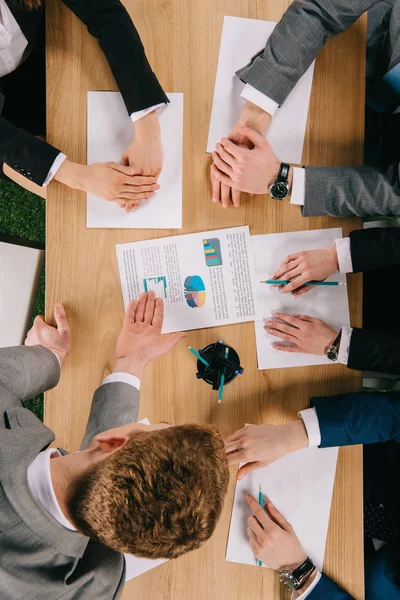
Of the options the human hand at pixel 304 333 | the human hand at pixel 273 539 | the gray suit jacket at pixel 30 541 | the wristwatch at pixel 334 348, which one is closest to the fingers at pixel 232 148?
the human hand at pixel 304 333

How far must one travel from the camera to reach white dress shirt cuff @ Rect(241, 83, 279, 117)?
45.3 inches

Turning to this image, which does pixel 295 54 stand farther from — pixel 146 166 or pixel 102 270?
pixel 102 270

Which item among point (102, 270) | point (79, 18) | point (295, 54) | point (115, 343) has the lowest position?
point (115, 343)

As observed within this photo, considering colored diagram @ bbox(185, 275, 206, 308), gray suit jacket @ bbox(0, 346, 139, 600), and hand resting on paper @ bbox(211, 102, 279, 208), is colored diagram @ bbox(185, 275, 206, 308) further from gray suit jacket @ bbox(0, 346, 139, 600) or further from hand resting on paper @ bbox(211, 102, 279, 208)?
gray suit jacket @ bbox(0, 346, 139, 600)

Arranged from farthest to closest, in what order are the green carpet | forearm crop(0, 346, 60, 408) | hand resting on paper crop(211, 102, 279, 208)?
the green carpet, hand resting on paper crop(211, 102, 279, 208), forearm crop(0, 346, 60, 408)

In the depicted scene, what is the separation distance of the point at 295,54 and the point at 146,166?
483 millimetres

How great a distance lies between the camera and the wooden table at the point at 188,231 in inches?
46.9

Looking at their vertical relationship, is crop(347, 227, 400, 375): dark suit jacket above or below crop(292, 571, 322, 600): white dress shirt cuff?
above

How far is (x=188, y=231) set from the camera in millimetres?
1195

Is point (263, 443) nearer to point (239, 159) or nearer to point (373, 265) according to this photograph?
point (373, 265)

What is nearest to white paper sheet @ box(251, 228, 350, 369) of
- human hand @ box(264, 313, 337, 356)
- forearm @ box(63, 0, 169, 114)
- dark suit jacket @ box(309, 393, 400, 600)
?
human hand @ box(264, 313, 337, 356)

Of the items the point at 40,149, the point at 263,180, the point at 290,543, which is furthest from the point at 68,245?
the point at 290,543

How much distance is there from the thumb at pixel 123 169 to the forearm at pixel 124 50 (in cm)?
14

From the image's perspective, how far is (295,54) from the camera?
1136mm
